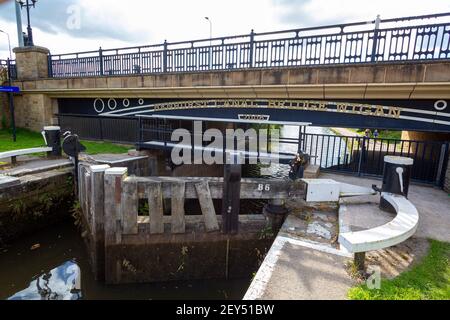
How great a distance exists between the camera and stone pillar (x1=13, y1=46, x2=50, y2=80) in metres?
13.8

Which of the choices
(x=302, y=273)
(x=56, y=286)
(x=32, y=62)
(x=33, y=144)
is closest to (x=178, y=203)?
(x=302, y=273)

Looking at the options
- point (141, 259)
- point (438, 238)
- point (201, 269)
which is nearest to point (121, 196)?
point (141, 259)

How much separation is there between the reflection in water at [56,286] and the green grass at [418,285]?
5.15 meters

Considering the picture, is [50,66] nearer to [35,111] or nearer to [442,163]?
[35,111]

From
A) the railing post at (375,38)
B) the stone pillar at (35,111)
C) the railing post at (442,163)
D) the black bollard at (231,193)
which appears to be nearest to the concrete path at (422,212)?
the railing post at (442,163)

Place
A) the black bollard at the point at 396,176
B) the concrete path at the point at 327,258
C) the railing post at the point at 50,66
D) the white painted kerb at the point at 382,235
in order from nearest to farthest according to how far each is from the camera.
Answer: the concrete path at the point at 327,258 → the white painted kerb at the point at 382,235 → the black bollard at the point at 396,176 → the railing post at the point at 50,66

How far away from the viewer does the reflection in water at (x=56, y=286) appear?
17.6 ft

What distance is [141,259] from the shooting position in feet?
18.1

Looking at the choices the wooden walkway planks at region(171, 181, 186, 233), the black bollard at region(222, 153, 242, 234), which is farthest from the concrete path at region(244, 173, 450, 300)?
the wooden walkway planks at region(171, 181, 186, 233)

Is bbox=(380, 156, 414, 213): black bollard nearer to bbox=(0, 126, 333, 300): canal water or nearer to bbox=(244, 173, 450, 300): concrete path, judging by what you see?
bbox=(244, 173, 450, 300): concrete path

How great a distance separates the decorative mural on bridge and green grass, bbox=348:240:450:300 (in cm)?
458

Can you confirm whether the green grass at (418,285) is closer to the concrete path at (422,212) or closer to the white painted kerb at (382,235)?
the white painted kerb at (382,235)

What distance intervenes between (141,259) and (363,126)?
260 inches
